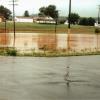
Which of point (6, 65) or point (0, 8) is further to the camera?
point (0, 8)

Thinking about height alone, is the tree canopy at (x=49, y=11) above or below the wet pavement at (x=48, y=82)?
above

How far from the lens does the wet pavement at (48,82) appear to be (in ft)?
37.2

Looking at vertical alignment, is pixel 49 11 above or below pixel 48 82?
above

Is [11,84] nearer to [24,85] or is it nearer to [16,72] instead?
[24,85]

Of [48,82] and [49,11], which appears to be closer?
[48,82]

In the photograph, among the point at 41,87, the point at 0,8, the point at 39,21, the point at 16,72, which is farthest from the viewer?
the point at 0,8

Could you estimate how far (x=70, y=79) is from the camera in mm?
14969

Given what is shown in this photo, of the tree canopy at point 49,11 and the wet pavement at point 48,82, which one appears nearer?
the wet pavement at point 48,82

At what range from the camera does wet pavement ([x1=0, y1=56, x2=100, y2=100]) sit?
37.2 feet

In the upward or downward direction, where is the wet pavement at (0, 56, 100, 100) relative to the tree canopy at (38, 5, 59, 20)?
downward

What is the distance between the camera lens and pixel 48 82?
14.1 m

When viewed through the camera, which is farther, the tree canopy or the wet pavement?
the tree canopy

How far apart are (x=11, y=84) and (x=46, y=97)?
102 inches

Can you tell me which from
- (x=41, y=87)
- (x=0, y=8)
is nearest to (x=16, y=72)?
(x=41, y=87)
